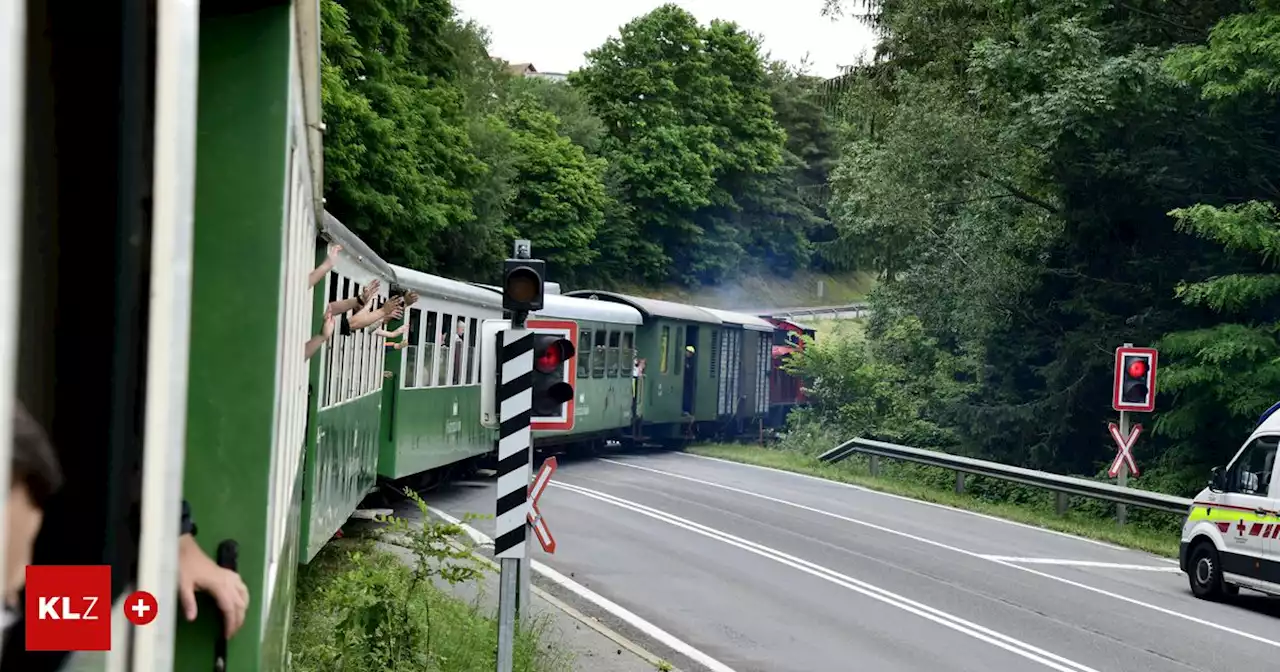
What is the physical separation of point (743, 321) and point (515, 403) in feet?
102

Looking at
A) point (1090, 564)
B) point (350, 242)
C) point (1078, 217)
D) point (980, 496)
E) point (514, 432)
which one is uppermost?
point (1078, 217)

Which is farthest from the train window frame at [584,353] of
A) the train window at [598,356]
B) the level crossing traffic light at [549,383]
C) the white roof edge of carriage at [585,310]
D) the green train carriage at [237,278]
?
the green train carriage at [237,278]

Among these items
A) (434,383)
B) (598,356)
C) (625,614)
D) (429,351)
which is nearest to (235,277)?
(625,614)

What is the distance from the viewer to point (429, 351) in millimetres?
19859

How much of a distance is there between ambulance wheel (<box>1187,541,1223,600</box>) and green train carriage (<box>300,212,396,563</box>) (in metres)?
9.10

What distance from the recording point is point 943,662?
12570 mm

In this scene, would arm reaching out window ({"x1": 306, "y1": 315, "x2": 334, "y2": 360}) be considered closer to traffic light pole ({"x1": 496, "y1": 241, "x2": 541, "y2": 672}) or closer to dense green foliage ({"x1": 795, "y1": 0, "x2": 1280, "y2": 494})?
traffic light pole ({"x1": 496, "y1": 241, "x2": 541, "y2": 672})

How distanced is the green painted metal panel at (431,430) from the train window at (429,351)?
0.13 m

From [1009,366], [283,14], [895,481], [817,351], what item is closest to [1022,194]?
[1009,366]

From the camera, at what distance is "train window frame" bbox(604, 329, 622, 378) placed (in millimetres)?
30797

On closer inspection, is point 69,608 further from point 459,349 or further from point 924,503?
point 924,503

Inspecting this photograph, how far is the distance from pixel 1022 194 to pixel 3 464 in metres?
31.4

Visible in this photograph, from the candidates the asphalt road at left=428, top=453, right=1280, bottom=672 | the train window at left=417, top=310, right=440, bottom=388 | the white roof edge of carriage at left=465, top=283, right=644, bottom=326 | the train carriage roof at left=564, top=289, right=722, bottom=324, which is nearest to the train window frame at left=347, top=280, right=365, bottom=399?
the asphalt road at left=428, top=453, right=1280, bottom=672

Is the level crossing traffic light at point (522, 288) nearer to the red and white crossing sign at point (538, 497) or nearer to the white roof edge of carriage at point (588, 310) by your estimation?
the red and white crossing sign at point (538, 497)
